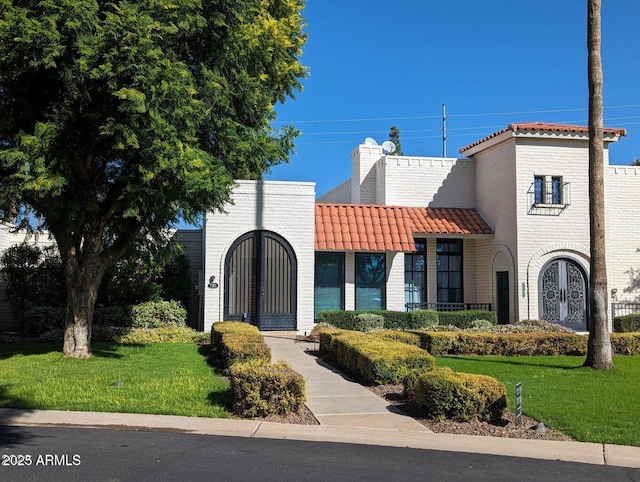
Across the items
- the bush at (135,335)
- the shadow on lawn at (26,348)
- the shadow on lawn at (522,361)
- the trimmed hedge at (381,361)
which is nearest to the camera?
the trimmed hedge at (381,361)

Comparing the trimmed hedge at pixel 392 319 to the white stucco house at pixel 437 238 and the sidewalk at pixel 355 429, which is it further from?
the sidewalk at pixel 355 429

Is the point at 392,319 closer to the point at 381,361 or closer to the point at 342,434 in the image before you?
the point at 381,361

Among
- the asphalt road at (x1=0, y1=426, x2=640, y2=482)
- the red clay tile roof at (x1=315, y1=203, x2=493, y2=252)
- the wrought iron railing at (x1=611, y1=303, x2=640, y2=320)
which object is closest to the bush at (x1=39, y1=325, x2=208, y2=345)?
the red clay tile roof at (x1=315, y1=203, x2=493, y2=252)

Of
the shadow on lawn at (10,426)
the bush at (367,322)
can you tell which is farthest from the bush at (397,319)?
the shadow on lawn at (10,426)

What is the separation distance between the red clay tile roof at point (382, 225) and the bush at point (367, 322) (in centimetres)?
239

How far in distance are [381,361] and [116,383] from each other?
14.4 ft

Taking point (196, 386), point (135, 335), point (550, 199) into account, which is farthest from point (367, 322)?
point (196, 386)

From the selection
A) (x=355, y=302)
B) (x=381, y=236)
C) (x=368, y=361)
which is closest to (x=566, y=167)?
(x=381, y=236)

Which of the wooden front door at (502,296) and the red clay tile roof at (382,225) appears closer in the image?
the red clay tile roof at (382,225)

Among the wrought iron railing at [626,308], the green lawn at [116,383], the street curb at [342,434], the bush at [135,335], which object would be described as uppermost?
the wrought iron railing at [626,308]

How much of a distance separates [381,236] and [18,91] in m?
12.4

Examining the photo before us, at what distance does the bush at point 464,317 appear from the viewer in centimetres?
2055

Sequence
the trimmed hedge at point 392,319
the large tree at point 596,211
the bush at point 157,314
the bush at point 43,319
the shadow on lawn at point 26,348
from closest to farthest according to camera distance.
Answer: the large tree at point 596,211 < the shadow on lawn at point 26,348 < the bush at point 43,319 < the bush at point 157,314 < the trimmed hedge at point 392,319

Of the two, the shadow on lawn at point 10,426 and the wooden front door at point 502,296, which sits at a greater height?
the wooden front door at point 502,296
